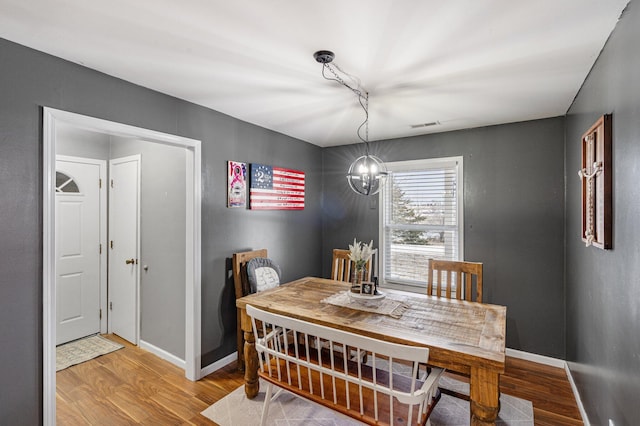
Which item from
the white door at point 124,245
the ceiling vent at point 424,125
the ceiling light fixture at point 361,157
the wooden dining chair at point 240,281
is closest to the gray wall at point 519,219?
the ceiling vent at point 424,125

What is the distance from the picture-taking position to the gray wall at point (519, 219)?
3029mm

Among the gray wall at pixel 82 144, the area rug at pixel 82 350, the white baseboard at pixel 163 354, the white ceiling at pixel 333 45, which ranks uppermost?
the white ceiling at pixel 333 45

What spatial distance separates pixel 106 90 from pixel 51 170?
2.14ft

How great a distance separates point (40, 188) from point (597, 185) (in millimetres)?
3233

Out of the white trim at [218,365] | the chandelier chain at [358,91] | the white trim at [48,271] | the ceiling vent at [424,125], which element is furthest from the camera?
the ceiling vent at [424,125]

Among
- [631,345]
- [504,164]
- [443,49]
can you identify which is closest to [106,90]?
[443,49]

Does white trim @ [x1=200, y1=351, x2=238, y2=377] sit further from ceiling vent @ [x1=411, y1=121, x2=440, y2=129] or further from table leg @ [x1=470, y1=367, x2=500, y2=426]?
ceiling vent @ [x1=411, y1=121, x2=440, y2=129]

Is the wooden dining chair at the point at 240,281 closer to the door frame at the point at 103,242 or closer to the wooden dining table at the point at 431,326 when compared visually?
the wooden dining table at the point at 431,326

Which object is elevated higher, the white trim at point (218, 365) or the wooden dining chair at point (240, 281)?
the wooden dining chair at point (240, 281)

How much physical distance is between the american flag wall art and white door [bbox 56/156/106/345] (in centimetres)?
195

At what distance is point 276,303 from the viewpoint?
7.73ft

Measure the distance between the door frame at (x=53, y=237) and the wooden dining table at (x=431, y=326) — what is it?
24.1 inches

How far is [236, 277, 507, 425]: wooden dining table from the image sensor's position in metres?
1.52

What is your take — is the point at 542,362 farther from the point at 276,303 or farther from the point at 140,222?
the point at 140,222
